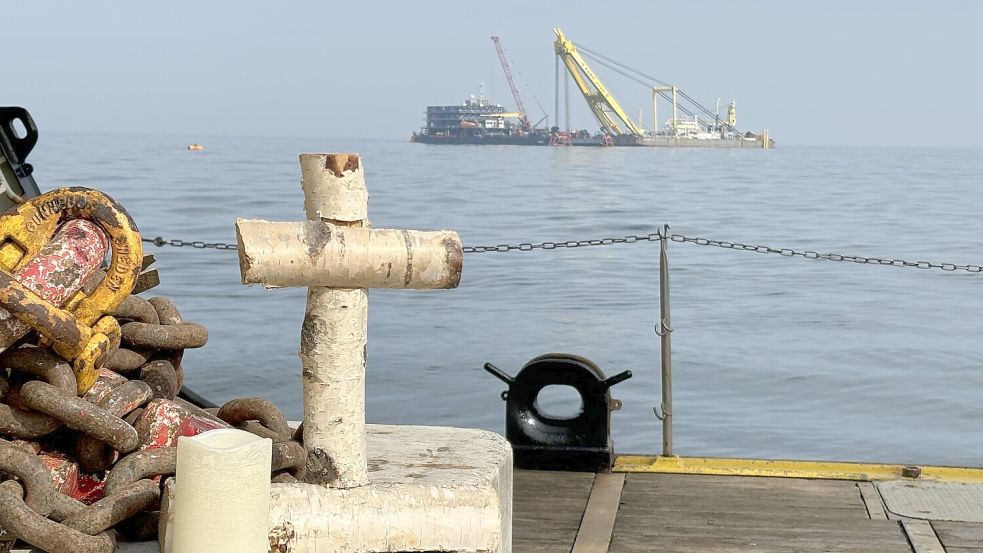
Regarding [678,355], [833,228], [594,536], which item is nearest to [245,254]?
[594,536]

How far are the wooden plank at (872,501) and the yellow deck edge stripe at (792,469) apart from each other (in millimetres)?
80

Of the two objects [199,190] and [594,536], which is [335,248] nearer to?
[594,536]

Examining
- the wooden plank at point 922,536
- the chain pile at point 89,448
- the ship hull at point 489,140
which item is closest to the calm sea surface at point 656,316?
the wooden plank at point 922,536

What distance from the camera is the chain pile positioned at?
8.18 ft

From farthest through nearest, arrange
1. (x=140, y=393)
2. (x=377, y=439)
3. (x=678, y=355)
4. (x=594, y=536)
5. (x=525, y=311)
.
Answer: (x=525, y=311), (x=678, y=355), (x=594, y=536), (x=377, y=439), (x=140, y=393)

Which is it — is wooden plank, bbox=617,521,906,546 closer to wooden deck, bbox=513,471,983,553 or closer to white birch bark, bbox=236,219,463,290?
wooden deck, bbox=513,471,983,553

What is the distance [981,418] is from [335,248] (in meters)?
13.2

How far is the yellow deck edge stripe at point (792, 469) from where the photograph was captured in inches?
185

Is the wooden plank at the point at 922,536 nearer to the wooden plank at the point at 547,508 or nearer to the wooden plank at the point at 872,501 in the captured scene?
the wooden plank at the point at 872,501

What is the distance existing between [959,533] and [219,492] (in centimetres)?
267

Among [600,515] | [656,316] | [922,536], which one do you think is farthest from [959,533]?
[656,316]

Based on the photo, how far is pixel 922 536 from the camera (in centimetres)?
402

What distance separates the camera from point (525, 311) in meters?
19.9

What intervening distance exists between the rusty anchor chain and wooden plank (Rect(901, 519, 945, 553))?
2085 mm
